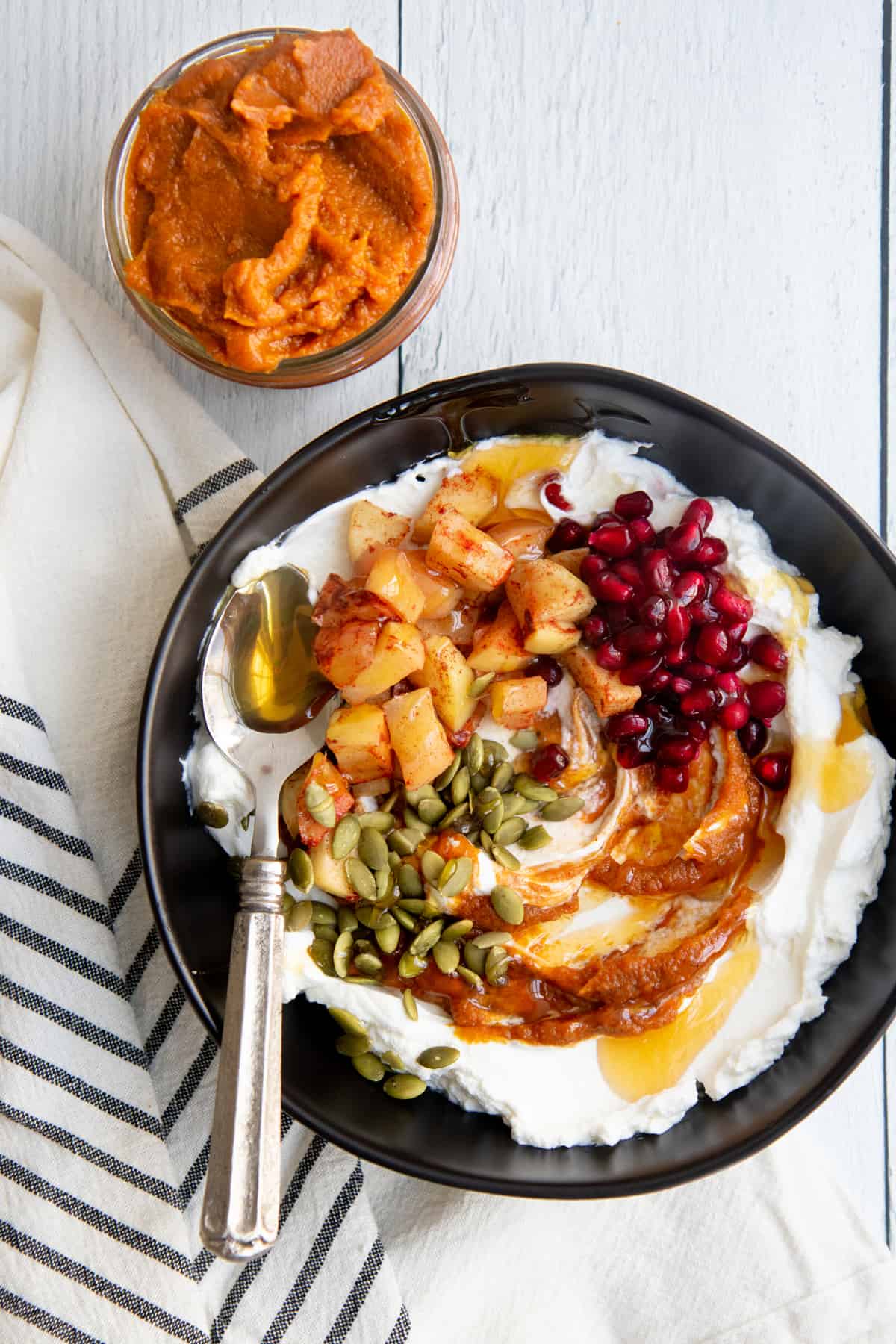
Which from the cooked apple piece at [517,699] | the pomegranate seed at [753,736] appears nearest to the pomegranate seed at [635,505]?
the cooked apple piece at [517,699]

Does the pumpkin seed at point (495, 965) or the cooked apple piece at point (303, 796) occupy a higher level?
the cooked apple piece at point (303, 796)

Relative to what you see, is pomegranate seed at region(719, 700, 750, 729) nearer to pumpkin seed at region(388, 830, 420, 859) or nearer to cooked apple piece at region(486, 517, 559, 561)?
cooked apple piece at region(486, 517, 559, 561)

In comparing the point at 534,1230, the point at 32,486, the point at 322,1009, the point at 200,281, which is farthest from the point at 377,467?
the point at 534,1230

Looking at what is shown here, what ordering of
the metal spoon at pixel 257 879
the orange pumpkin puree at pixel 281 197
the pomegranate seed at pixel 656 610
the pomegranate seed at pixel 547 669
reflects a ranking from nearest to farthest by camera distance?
the metal spoon at pixel 257 879 < the orange pumpkin puree at pixel 281 197 < the pomegranate seed at pixel 656 610 < the pomegranate seed at pixel 547 669

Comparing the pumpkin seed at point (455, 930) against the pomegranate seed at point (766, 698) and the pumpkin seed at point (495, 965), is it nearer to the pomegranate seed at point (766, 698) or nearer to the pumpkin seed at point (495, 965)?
the pumpkin seed at point (495, 965)

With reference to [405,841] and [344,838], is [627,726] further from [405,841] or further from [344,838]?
[344,838]

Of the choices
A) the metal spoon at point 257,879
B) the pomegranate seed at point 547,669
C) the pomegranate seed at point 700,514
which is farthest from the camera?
the pomegranate seed at point 547,669

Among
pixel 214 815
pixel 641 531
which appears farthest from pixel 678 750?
pixel 214 815
